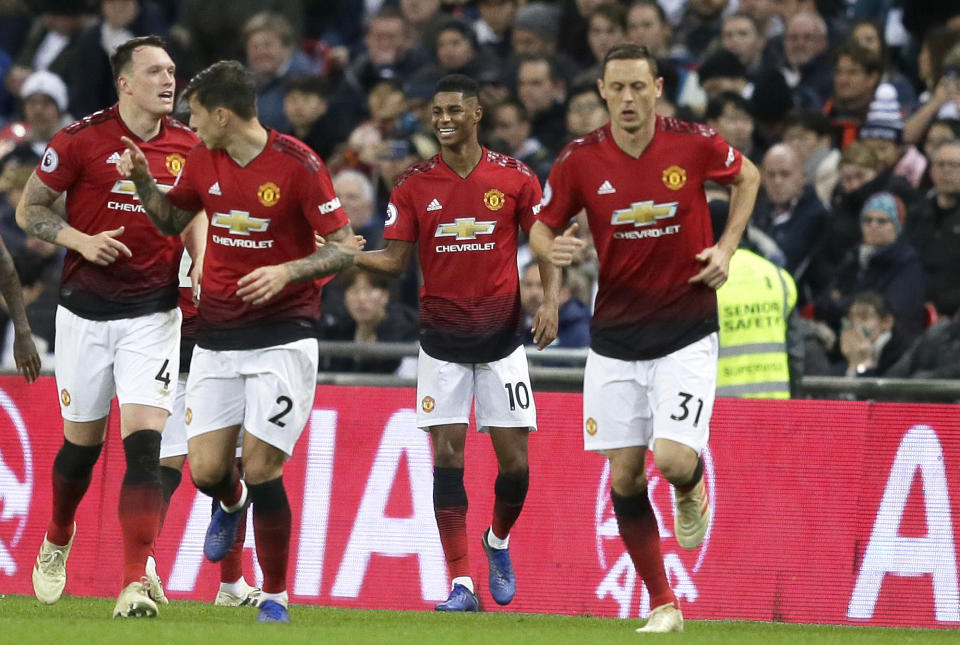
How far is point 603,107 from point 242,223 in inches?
276

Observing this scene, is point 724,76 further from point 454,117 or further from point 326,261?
point 326,261

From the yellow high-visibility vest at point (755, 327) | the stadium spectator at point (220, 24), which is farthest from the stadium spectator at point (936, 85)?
the stadium spectator at point (220, 24)

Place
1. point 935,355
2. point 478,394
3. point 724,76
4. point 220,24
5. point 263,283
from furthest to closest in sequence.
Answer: point 220,24 → point 724,76 → point 935,355 → point 478,394 → point 263,283

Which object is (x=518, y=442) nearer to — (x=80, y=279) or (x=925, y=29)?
(x=80, y=279)

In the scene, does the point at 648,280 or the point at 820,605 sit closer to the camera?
the point at 648,280

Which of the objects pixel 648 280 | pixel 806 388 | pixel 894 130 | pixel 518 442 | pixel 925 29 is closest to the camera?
pixel 648 280

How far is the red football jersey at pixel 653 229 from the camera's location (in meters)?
9.38

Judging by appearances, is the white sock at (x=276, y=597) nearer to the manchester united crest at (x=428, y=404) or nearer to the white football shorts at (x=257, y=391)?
the white football shorts at (x=257, y=391)

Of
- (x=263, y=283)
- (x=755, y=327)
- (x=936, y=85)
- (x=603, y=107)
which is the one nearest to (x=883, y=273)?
(x=755, y=327)

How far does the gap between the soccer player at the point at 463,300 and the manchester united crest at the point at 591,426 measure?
3.49ft

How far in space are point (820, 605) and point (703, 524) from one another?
1.64 meters

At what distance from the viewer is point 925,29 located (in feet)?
53.8

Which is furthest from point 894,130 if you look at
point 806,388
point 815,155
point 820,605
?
point 820,605

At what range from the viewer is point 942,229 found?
1355 centimetres
